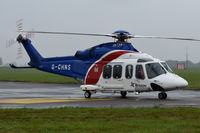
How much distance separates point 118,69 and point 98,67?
3.94ft

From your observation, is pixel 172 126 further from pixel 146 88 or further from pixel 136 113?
pixel 146 88

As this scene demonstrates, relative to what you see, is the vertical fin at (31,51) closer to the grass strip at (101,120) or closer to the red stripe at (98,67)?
the red stripe at (98,67)

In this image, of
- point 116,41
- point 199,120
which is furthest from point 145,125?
point 116,41

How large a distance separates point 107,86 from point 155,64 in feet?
9.51

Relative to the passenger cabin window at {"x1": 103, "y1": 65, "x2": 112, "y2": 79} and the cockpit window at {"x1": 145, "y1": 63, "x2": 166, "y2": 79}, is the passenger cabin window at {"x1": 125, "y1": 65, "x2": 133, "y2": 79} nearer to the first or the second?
the cockpit window at {"x1": 145, "y1": 63, "x2": 166, "y2": 79}

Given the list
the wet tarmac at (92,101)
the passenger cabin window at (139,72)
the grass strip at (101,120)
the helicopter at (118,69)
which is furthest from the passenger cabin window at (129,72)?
the grass strip at (101,120)

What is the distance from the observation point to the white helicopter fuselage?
2227 centimetres

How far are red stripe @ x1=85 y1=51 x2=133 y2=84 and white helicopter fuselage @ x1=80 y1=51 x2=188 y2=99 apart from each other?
152 millimetres

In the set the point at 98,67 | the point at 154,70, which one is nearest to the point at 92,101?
the point at 98,67

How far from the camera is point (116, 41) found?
24016 mm

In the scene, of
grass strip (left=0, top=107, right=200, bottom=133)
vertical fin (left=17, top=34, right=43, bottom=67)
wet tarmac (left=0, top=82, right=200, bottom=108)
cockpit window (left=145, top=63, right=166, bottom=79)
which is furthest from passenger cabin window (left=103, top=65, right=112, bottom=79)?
grass strip (left=0, top=107, right=200, bottom=133)

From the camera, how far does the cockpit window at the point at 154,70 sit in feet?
74.3

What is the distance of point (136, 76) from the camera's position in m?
23.1

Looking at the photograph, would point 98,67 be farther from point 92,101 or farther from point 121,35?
point 92,101
